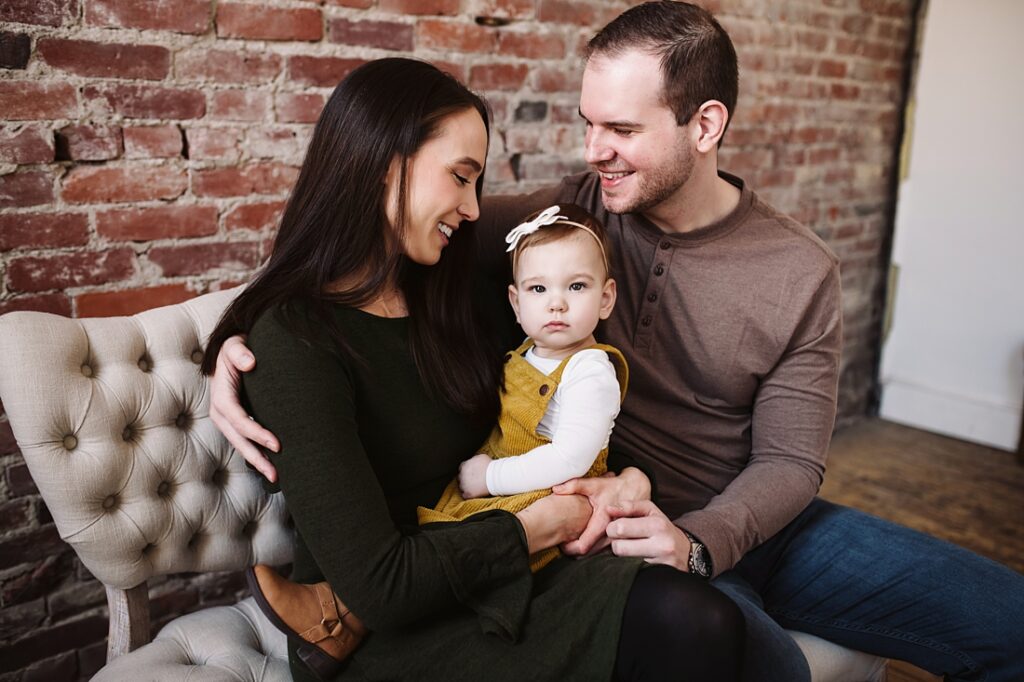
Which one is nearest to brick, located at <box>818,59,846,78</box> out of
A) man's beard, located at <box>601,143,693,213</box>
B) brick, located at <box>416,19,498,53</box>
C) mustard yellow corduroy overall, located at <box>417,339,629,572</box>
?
brick, located at <box>416,19,498,53</box>

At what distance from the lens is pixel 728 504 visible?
1584 millimetres

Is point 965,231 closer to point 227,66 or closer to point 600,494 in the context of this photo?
point 600,494

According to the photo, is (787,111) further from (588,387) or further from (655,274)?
(588,387)

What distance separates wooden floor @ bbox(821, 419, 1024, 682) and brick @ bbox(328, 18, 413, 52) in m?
2.17

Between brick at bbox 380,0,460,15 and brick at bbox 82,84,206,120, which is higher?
brick at bbox 380,0,460,15

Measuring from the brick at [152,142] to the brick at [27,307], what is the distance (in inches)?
12.0

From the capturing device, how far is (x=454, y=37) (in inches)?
83.2

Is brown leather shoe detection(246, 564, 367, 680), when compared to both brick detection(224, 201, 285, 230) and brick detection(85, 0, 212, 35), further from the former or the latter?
brick detection(85, 0, 212, 35)

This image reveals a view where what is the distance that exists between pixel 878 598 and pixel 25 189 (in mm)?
1735

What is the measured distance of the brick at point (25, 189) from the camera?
1.51 metres

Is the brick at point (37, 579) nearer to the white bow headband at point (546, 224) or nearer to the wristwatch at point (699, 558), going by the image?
the white bow headband at point (546, 224)

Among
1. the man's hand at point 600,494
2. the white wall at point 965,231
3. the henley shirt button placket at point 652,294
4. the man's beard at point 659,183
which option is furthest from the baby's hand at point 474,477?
the white wall at point 965,231

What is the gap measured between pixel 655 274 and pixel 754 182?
1.51m

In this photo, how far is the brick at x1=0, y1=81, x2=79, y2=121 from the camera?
149cm
